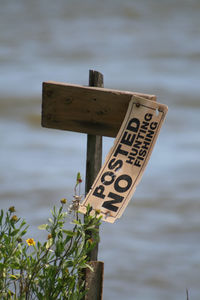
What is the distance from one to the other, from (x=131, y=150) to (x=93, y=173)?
5.3 inches

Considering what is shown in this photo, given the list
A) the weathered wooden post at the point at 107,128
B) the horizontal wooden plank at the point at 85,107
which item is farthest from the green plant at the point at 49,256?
the horizontal wooden plank at the point at 85,107

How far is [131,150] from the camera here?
1.73 metres

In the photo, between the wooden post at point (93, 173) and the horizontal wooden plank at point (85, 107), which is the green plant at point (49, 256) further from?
the horizontal wooden plank at point (85, 107)

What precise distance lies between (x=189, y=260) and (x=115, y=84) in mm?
2455

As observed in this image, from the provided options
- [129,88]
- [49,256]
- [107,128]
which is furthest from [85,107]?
[129,88]

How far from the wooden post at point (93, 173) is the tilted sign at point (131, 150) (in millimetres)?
78

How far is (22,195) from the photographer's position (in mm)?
3762

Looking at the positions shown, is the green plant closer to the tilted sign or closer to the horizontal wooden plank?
the tilted sign

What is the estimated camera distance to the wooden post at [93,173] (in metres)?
1.78

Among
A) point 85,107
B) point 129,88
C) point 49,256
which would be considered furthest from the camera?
point 129,88

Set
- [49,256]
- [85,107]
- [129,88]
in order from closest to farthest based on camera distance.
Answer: [49,256], [85,107], [129,88]

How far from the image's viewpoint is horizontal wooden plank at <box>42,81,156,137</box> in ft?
5.77

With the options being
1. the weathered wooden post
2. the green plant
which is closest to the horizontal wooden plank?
the weathered wooden post

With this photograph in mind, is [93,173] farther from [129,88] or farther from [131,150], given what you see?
[129,88]
